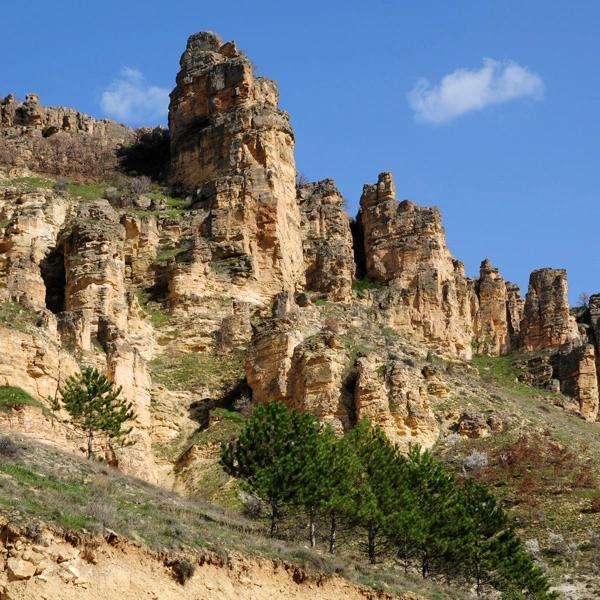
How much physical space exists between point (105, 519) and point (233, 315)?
1342 inches

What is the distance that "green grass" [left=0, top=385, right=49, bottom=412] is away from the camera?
4309cm

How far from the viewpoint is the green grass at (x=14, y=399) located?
43.1m

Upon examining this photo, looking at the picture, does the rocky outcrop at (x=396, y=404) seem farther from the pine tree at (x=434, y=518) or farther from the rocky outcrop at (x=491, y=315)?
the rocky outcrop at (x=491, y=315)

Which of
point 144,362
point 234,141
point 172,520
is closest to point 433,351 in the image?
point 234,141

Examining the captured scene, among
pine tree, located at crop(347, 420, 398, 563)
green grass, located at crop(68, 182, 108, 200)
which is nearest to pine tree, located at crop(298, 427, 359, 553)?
pine tree, located at crop(347, 420, 398, 563)

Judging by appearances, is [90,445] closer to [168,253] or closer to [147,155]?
[168,253]

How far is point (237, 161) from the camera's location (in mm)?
72125

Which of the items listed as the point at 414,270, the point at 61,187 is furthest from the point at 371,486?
the point at 61,187

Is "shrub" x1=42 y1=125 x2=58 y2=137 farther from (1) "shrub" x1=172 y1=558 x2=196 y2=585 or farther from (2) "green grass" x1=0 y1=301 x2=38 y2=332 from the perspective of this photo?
→ (1) "shrub" x1=172 y1=558 x2=196 y2=585

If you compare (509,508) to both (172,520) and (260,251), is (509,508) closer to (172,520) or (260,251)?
(172,520)

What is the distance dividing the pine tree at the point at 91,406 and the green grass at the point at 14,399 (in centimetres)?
104

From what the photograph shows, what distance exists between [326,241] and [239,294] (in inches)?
503

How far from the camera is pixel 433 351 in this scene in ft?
237

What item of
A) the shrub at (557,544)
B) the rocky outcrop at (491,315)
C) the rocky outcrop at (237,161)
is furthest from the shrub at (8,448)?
the rocky outcrop at (491,315)
